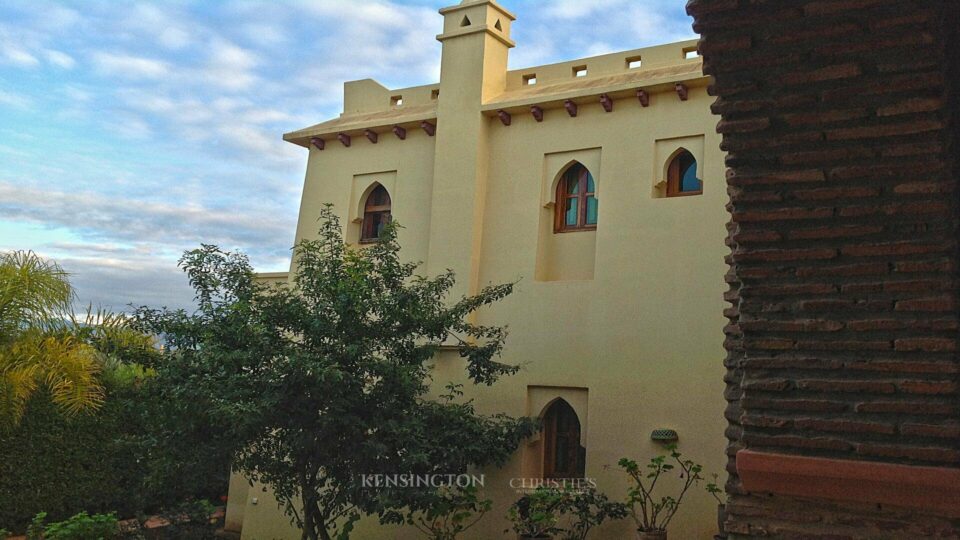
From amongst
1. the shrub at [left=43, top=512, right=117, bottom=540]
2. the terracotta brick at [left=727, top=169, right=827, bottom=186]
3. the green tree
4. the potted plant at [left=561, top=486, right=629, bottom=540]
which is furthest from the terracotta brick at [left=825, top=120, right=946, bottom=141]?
the shrub at [left=43, top=512, right=117, bottom=540]

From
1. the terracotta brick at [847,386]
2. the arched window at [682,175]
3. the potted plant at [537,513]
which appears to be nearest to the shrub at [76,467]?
the potted plant at [537,513]

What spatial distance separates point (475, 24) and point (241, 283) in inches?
217

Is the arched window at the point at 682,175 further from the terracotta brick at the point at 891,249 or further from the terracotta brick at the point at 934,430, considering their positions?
the terracotta brick at the point at 934,430

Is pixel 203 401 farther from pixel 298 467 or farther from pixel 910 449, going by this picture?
pixel 910 449

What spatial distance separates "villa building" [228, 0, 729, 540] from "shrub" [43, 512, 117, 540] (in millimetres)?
2013

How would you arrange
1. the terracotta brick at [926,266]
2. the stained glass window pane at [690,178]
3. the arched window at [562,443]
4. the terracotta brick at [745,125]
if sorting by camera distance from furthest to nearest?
the arched window at [562,443] < the stained glass window pane at [690,178] < the terracotta brick at [745,125] < the terracotta brick at [926,266]

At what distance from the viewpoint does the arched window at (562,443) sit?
39.7 feet

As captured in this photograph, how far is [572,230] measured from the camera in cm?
1262

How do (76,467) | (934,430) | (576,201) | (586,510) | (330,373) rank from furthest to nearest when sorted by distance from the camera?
(76,467)
(576,201)
(586,510)
(330,373)
(934,430)

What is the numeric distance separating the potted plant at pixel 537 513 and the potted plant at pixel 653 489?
0.91 metres

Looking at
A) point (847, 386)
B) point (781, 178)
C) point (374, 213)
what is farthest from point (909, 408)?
point (374, 213)

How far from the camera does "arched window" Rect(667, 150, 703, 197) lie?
38.8 ft

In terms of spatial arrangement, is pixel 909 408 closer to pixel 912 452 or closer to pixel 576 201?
pixel 912 452

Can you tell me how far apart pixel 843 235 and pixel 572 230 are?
28.6 feet
